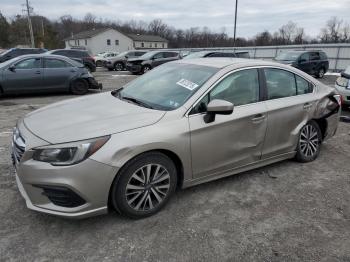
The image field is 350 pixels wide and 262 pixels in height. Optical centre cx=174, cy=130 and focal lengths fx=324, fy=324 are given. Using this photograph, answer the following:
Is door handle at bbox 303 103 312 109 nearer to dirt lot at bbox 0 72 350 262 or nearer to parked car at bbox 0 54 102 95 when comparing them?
dirt lot at bbox 0 72 350 262

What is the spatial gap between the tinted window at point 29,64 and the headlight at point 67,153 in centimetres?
863

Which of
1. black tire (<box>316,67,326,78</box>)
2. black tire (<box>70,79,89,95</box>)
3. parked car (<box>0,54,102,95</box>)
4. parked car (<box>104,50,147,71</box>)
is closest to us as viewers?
parked car (<box>0,54,102,95</box>)

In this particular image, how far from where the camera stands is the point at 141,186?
3191 mm

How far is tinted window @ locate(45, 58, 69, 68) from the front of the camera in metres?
10.9

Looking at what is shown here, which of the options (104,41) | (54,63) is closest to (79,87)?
(54,63)

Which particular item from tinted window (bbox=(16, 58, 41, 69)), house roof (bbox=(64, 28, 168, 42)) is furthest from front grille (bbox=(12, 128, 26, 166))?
house roof (bbox=(64, 28, 168, 42))

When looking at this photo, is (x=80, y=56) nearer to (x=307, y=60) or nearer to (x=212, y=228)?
(x=307, y=60)

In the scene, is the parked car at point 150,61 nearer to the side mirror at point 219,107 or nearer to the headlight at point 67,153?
the side mirror at point 219,107

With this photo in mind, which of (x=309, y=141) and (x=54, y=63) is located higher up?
(x=54, y=63)

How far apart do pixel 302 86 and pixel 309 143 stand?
85cm

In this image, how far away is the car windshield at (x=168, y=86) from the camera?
3.60 m

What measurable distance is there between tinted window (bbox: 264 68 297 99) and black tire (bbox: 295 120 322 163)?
60 centimetres

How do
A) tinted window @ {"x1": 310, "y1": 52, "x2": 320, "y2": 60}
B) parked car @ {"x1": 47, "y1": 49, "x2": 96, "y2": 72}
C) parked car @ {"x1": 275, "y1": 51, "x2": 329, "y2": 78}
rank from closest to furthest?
parked car @ {"x1": 275, "y1": 51, "x2": 329, "y2": 78}, tinted window @ {"x1": 310, "y1": 52, "x2": 320, "y2": 60}, parked car @ {"x1": 47, "y1": 49, "x2": 96, "y2": 72}

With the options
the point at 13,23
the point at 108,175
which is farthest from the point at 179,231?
the point at 13,23
